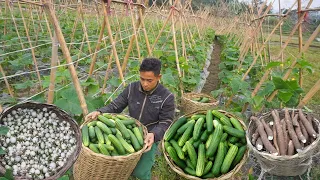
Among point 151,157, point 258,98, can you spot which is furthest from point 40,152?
point 258,98

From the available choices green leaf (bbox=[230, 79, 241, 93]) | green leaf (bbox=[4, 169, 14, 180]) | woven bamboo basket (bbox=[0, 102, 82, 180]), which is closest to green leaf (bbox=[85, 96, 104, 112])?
woven bamboo basket (bbox=[0, 102, 82, 180])

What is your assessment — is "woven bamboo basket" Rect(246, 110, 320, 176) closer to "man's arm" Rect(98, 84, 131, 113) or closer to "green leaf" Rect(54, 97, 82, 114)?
"man's arm" Rect(98, 84, 131, 113)

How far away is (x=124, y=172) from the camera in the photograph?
3076 mm

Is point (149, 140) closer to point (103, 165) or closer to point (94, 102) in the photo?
point (103, 165)

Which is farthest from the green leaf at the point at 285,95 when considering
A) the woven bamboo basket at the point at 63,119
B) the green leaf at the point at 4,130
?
the green leaf at the point at 4,130

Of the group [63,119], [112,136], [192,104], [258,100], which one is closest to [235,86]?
[192,104]

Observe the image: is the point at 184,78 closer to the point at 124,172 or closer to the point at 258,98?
the point at 258,98

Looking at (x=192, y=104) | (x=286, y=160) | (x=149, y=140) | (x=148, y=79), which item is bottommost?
(x=192, y=104)

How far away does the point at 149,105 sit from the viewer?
11.6ft

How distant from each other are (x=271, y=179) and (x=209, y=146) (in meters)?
1.01

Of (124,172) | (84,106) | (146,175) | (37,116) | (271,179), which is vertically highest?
(37,116)

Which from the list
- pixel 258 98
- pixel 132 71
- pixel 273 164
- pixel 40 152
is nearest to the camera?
pixel 40 152

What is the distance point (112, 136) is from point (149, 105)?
0.65m

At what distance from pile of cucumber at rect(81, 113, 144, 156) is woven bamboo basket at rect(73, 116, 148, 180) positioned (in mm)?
92
